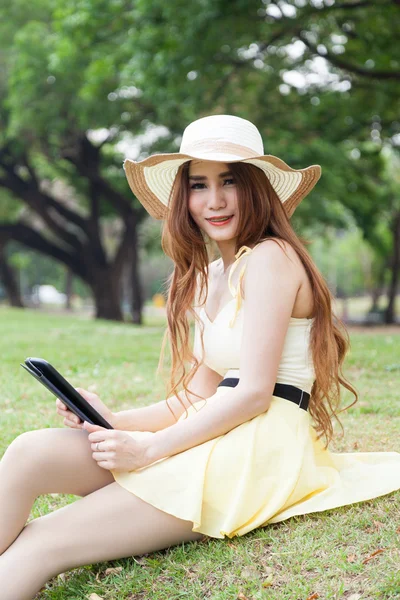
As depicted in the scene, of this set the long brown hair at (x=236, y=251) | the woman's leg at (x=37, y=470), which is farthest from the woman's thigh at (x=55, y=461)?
the long brown hair at (x=236, y=251)

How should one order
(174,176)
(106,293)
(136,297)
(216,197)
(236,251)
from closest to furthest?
(216,197) < (236,251) < (174,176) < (106,293) < (136,297)

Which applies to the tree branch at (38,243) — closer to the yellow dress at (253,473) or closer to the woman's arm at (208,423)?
the yellow dress at (253,473)

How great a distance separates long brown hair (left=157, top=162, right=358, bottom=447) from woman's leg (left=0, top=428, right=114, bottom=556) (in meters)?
0.62

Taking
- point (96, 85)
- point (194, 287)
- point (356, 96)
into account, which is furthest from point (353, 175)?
point (194, 287)

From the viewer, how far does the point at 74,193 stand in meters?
23.9

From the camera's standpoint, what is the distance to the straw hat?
9.96 feet

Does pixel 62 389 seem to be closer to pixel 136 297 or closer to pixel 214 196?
pixel 214 196

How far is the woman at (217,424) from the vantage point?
8.95 ft

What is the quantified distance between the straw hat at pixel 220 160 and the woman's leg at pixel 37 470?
4.04 ft

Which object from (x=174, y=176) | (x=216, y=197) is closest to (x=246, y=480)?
(x=216, y=197)

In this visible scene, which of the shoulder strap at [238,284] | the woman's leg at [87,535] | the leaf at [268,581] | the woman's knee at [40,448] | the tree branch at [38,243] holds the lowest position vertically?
the tree branch at [38,243]

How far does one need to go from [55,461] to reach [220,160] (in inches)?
53.3

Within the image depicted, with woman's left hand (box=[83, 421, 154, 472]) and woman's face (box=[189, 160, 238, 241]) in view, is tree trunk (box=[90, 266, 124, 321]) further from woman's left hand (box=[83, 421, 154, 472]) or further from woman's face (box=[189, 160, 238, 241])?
woman's left hand (box=[83, 421, 154, 472])

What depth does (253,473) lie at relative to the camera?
9.10 feet
